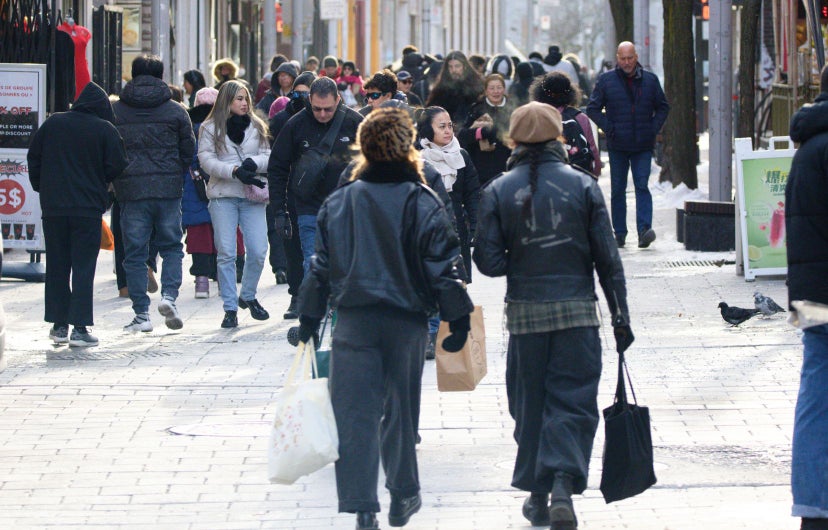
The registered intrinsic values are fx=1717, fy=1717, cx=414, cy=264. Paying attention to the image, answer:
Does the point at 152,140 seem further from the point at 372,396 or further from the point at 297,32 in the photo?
the point at 297,32

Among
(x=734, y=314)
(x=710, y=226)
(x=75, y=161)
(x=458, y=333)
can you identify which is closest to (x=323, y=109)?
(x=75, y=161)

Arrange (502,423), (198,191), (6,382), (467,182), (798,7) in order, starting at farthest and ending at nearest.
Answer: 1. (798,7)
2. (198,191)
3. (467,182)
4. (6,382)
5. (502,423)

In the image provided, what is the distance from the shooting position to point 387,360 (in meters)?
6.47

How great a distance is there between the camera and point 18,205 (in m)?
14.5

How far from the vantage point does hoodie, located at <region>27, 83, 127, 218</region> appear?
10.9 m

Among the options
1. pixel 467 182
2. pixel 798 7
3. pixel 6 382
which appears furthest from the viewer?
pixel 798 7

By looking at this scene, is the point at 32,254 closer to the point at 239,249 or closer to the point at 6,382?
the point at 239,249

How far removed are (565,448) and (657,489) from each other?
844 mm

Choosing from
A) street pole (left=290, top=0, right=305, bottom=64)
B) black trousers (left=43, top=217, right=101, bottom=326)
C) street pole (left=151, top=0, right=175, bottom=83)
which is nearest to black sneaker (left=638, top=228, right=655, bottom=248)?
black trousers (left=43, top=217, right=101, bottom=326)

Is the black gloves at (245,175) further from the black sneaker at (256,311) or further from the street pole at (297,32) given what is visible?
the street pole at (297,32)

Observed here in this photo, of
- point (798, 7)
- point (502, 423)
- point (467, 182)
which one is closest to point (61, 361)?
point (467, 182)

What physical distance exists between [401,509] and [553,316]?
0.93 meters

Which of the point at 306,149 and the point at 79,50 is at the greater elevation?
the point at 79,50

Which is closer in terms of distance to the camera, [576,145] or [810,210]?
[810,210]
